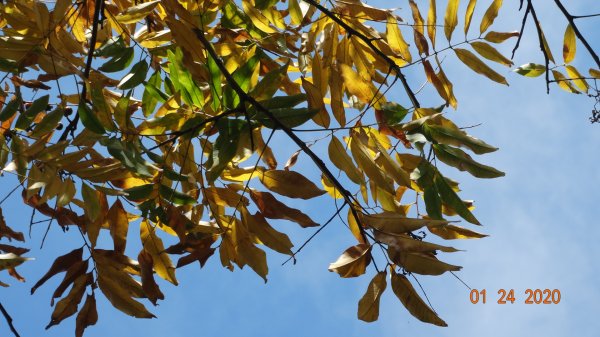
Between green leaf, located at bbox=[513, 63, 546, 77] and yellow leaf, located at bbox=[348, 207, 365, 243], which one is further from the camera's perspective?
green leaf, located at bbox=[513, 63, 546, 77]

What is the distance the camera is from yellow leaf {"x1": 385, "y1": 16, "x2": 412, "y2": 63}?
62.0 inches

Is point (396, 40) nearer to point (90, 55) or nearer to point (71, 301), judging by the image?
point (90, 55)

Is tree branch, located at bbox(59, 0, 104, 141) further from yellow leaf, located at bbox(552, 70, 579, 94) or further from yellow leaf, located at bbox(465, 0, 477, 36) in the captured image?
yellow leaf, located at bbox(552, 70, 579, 94)

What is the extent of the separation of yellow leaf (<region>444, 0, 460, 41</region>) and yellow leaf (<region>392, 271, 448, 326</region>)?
562mm

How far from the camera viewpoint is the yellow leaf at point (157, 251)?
63.6 inches

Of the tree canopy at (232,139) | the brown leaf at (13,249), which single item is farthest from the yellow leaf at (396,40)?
the brown leaf at (13,249)

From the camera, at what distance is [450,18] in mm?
1603

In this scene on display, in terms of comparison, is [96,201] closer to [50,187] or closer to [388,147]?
[50,187]

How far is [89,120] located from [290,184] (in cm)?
37

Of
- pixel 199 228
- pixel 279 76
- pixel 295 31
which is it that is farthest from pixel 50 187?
pixel 295 31

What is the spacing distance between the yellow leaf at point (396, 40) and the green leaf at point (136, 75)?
509 mm

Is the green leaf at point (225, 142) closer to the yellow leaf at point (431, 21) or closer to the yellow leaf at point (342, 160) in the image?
the yellow leaf at point (342, 160)

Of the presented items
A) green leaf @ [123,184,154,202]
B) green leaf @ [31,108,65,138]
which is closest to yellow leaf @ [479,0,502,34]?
green leaf @ [123,184,154,202]

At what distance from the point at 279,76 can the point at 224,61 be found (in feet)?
1.09
